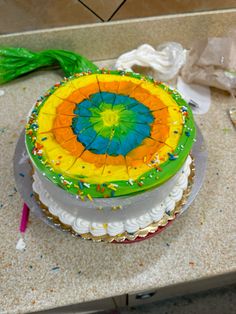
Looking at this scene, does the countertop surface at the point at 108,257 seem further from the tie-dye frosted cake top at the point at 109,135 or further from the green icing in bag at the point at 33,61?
the green icing in bag at the point at 33,61

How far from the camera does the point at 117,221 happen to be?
71 centimetres

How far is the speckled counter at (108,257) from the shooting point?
2.40 feet

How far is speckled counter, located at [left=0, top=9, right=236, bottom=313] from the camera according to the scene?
73 centimetres

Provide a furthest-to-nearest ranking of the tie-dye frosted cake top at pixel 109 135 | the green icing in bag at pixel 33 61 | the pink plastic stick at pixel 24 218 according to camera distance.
→ the green icing in bag at pixel 33 61, the pink plastic stick at pixel 24 218, the tie-dye frosted cake top at pixel 109 135

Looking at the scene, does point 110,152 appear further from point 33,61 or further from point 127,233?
point 33,61

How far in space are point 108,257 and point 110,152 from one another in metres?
0.25

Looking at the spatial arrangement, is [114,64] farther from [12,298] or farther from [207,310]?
[207,310]

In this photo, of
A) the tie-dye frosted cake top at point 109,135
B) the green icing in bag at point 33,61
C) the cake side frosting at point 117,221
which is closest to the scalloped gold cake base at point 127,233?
the cake side frosting at point 117,221

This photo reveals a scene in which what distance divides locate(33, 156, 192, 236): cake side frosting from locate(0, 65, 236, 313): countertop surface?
0.30ft

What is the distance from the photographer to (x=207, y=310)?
3.94 feet

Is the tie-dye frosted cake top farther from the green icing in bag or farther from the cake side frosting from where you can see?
the green icing in bag

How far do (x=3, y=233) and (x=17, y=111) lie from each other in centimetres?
37

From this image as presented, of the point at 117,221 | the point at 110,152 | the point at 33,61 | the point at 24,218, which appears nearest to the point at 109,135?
the point at 110,152

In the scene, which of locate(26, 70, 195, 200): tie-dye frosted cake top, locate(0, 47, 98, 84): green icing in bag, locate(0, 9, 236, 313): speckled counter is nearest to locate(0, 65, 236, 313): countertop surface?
locate(0, 9, 236, 313): speckled counter
